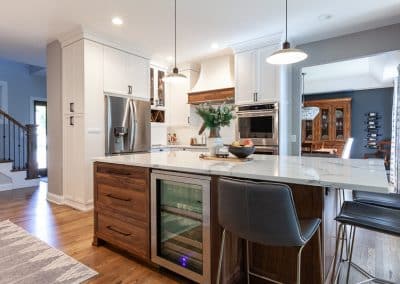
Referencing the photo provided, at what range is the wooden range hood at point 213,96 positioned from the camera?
449cm

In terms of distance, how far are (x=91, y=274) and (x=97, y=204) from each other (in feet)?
2.31

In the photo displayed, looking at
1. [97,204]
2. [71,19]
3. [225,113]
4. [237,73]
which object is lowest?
[97,204]

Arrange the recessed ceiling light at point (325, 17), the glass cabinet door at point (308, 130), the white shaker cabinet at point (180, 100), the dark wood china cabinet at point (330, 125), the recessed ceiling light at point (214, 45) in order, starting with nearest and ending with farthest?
the recessed ceiling light at point (325, 17), the recessed ceiling light at point (214, 45), the white shaker cabinet at point (180, 100), the dark wood china cabinet at point (330, 125), the glass cabinet door at point (308, 130)

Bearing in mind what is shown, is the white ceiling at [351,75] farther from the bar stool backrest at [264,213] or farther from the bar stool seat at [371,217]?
the bar stool backrest at [264,213]

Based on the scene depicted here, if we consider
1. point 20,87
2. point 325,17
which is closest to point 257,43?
point 325,17

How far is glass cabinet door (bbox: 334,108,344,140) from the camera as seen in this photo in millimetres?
8141

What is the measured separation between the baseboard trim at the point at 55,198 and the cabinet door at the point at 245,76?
132 inches

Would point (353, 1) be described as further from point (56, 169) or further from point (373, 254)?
point (56, 169)

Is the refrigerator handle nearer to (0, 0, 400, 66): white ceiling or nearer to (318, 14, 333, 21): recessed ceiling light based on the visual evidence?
(0, 0, 400, 66): white ceiling

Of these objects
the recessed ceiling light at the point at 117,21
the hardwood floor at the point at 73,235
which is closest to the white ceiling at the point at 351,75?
the recessed ceiling light at the point at 117,21

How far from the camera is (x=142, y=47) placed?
4344 mm

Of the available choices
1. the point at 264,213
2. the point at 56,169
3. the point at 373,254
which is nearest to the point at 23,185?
the point at 56,169

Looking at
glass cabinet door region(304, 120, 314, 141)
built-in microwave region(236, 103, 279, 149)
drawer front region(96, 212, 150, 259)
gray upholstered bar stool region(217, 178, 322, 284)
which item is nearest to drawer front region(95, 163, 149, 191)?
drawer front region(96, 212, 150, 259)

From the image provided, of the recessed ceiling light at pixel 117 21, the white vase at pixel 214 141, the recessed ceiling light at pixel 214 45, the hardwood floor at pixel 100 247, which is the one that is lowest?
the hardwood floor at pixel 100 247
